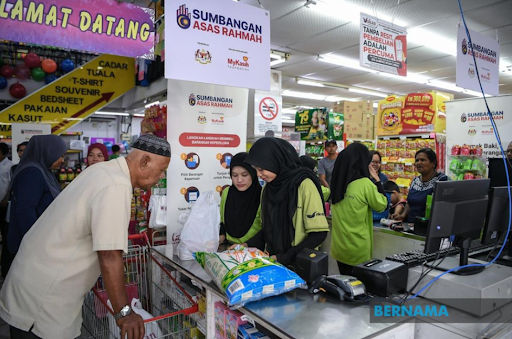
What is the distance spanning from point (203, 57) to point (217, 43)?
18cm

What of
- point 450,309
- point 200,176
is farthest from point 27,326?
point 200,176

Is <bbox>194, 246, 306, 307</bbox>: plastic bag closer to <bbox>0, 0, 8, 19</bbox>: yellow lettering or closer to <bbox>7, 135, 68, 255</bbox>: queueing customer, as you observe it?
<bbox>7, 135, 68, 255</bbox>: queueing customer

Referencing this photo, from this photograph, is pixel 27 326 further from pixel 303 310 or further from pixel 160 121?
pixel 160 121

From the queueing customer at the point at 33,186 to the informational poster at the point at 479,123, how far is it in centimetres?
593

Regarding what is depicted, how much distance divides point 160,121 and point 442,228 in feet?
8.73

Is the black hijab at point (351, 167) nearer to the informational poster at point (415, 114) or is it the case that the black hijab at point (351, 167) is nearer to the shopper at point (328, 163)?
the shopper at point (328, 163)

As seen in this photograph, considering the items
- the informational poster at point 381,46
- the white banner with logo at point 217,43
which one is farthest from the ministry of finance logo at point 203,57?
the informational poster at point 381,46

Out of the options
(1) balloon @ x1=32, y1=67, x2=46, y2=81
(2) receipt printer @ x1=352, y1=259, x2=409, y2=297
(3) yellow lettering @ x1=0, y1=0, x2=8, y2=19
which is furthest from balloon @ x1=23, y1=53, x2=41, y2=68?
(2) receipt printer @ x1=352, y1=259, x2=409, y2=297

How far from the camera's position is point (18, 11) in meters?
2.90

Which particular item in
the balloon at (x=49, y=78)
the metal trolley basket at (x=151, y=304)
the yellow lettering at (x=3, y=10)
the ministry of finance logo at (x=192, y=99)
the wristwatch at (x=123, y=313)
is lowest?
the metal trolley basket at (x=151, y=304)

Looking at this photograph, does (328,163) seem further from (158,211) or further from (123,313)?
(123,313)

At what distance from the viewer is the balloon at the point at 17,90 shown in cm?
654

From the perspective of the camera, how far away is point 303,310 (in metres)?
1.52

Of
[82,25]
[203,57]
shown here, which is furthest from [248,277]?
[82,25]
